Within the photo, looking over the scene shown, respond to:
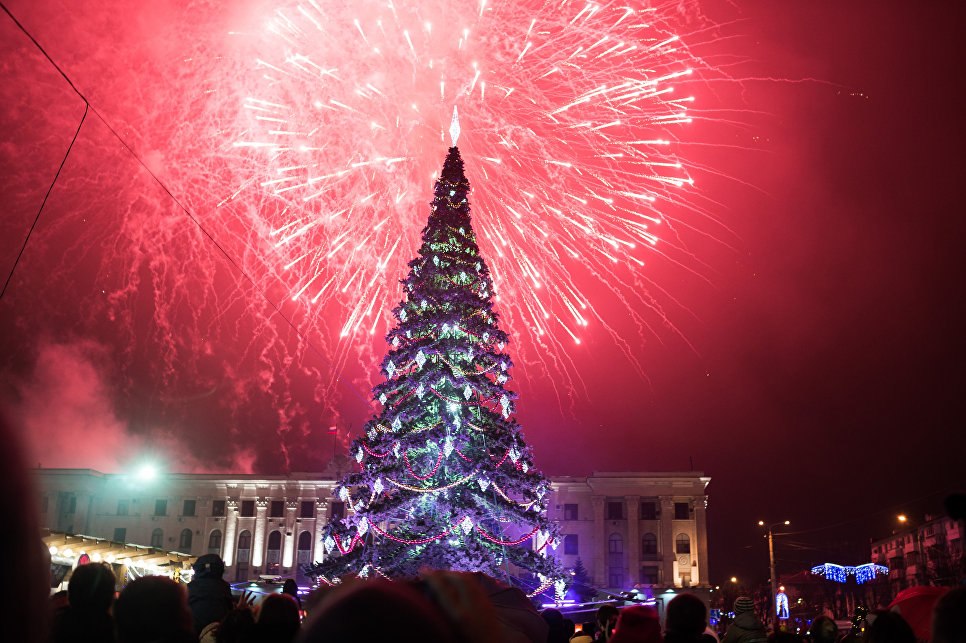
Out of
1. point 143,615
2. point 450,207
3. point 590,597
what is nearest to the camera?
point 143,615

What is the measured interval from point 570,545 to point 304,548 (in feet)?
62.9

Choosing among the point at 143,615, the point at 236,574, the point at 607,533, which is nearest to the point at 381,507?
the point at 143,615

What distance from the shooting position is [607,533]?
59.8 meters

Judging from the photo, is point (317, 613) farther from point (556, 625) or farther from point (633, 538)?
point (633, 538)

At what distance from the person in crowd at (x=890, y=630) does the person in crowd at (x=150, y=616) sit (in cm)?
347

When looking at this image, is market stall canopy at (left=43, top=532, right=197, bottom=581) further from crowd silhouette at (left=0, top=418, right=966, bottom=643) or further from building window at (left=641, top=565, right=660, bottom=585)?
building window at (left=641, top=565, right=660, bottom=585)

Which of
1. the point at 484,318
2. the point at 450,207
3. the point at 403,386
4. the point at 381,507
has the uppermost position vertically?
the point at 450,207

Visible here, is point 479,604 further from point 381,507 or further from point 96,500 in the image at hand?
point 96,500

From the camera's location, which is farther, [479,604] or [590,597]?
[590,597]

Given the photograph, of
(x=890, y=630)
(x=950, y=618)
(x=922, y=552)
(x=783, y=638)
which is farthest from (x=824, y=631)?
(x=922, y=552)

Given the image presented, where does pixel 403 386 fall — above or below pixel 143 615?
above

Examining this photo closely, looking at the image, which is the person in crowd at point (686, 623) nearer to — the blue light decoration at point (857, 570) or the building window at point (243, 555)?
the blue light decoration at point (857, 570)

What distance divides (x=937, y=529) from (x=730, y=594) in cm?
2359

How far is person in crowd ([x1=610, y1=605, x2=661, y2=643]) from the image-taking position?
3.97 meters
